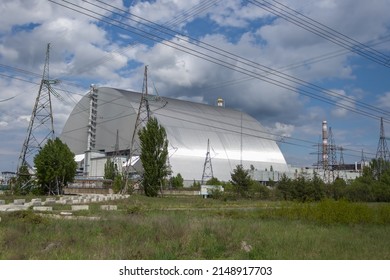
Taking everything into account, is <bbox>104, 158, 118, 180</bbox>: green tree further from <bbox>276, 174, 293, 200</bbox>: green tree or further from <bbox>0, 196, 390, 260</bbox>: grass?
<bbox>0, 196, 390, 260</bbox>: grass

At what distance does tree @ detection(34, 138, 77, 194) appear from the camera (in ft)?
187

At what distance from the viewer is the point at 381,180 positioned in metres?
62.0

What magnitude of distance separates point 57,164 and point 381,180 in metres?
44.2

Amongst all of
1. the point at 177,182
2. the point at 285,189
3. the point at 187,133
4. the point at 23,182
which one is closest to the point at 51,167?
the point at 23,182

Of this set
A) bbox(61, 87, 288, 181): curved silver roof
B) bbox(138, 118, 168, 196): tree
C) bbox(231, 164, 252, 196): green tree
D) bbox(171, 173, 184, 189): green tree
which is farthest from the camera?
bbox(61, 87, 288, 181): curved silver roof

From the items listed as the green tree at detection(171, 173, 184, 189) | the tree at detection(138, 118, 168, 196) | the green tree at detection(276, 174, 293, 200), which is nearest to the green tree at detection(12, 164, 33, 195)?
the tree at detection(138, 118, 168, 196)

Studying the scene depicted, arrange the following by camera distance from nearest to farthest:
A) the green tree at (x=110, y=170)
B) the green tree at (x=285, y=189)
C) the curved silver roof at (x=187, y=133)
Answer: the green tree at (x=285, y=189)
the green tree at (x=110, y=170)
the curved silver roof at (x=187, y=133)

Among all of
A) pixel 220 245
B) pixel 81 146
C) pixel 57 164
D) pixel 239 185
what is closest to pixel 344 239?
pixel 220 245

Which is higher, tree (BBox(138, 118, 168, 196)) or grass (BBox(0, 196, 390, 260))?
tree (BBox(138, 118, 168, 196))

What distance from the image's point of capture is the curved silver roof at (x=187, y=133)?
9838 cm

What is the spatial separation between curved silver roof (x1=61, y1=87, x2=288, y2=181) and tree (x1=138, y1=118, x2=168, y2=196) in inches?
1229

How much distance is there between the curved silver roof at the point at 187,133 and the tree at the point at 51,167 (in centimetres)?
3390

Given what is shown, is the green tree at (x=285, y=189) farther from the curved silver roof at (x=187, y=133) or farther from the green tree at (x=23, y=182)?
the curved silver roof at (x=187, y=133)

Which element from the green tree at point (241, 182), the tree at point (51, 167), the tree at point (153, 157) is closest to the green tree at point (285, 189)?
the green tree at point (241, 182)
